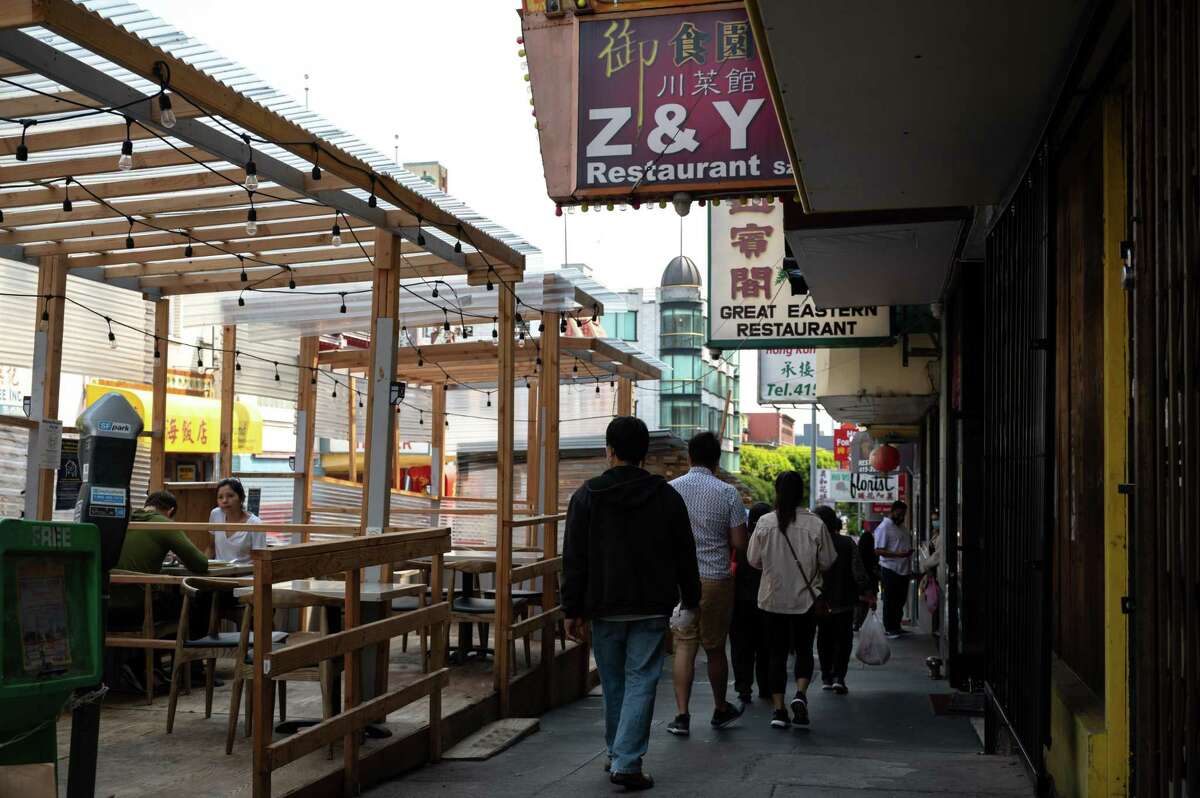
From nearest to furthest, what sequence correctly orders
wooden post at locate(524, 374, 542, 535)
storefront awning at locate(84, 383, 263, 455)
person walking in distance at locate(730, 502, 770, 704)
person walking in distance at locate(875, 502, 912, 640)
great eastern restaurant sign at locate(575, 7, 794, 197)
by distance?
great eastern restaurant sign at locate(575, 7, 794, 197)
person walking in distance at locate(730, 502, 770, 704)
wooden post at locate(524, 374, 542, 535)
person walking in distance at locate(875, 502, 912, 640)
storefront awning at locate(84, 383, 263, 455)

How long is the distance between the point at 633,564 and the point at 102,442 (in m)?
2.84

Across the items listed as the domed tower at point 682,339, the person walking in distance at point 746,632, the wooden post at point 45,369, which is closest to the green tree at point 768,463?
the domed tower at point 682,339

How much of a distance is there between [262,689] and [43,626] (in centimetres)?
153

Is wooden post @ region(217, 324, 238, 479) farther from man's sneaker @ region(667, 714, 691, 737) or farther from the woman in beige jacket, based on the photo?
man's sneaker @ region(667, 714, 691, 737)

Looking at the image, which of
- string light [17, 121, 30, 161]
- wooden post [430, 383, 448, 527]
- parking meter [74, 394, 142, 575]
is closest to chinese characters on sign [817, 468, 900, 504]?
wooden post [430, 383, 448, 527]

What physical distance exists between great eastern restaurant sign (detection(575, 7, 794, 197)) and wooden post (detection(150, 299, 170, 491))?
15.9 ft

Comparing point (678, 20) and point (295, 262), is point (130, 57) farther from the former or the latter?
point (295, 262)

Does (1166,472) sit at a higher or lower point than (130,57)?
lower

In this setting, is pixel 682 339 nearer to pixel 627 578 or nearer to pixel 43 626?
pixel 627 578

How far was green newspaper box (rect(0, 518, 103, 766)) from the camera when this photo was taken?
11.5 ft

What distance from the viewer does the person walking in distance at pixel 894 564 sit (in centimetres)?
1659

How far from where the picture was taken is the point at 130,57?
543 centimetres

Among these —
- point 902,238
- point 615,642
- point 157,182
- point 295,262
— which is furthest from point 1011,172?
point 295,262

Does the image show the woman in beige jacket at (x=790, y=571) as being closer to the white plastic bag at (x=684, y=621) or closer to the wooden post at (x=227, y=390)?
the white plastic bag at (x=684, y=621)
